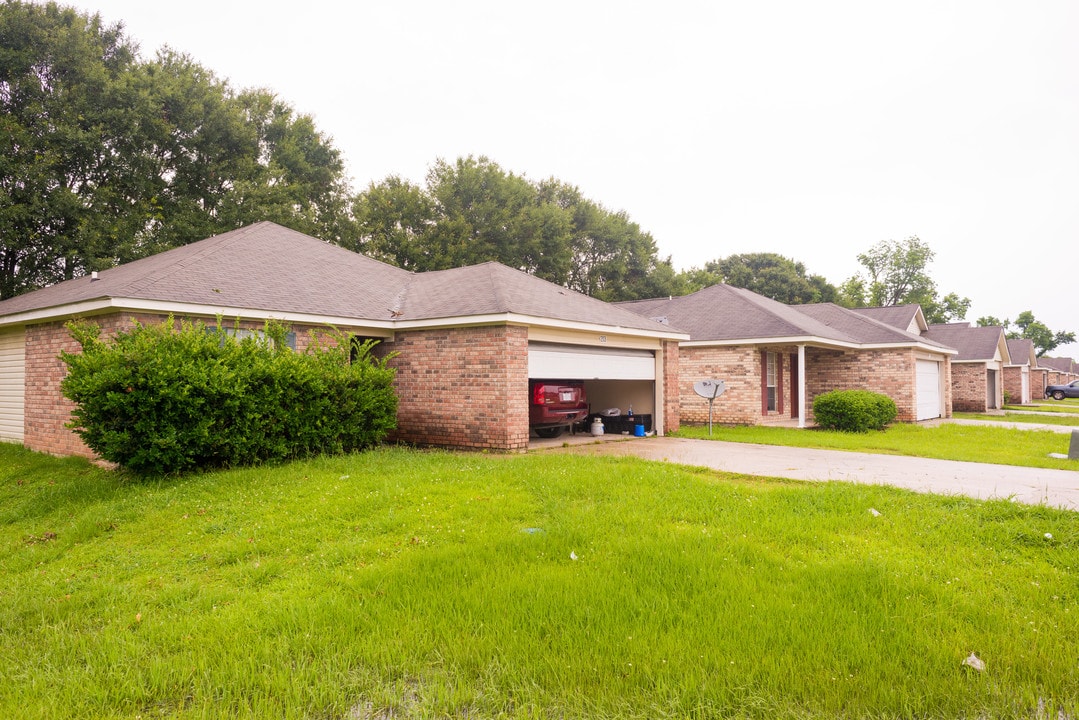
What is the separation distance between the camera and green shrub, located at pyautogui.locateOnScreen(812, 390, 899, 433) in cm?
1589

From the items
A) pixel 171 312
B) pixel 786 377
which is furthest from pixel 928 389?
pixel 171 312

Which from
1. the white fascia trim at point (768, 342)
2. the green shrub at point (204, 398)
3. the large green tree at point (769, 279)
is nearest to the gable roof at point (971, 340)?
the white fascia trim at point (768, 342)

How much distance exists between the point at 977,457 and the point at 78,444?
16.5 m

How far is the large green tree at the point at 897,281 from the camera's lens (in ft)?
172

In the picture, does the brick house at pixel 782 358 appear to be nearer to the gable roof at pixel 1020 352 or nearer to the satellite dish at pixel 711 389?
the satellite dish at pixel 711 389

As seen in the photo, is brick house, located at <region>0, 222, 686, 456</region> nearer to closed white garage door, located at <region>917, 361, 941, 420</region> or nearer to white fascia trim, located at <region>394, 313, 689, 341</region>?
white fascia trim, located at <region>394, 313, 689, 341</region>

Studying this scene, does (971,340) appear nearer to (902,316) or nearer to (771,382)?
(902,316)

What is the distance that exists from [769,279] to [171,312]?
47.5m

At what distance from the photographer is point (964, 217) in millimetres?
22719

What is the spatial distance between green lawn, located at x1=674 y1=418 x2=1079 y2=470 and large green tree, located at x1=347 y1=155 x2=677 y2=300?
19393 millimetres

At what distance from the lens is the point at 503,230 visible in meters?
33.7

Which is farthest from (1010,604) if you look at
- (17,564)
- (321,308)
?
(321,308)

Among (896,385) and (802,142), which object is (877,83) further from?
(896,385)

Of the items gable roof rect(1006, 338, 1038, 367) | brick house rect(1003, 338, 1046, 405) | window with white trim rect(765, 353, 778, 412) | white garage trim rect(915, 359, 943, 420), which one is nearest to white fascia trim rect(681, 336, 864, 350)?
window with white trim rect(765, 353, 778, 412)
